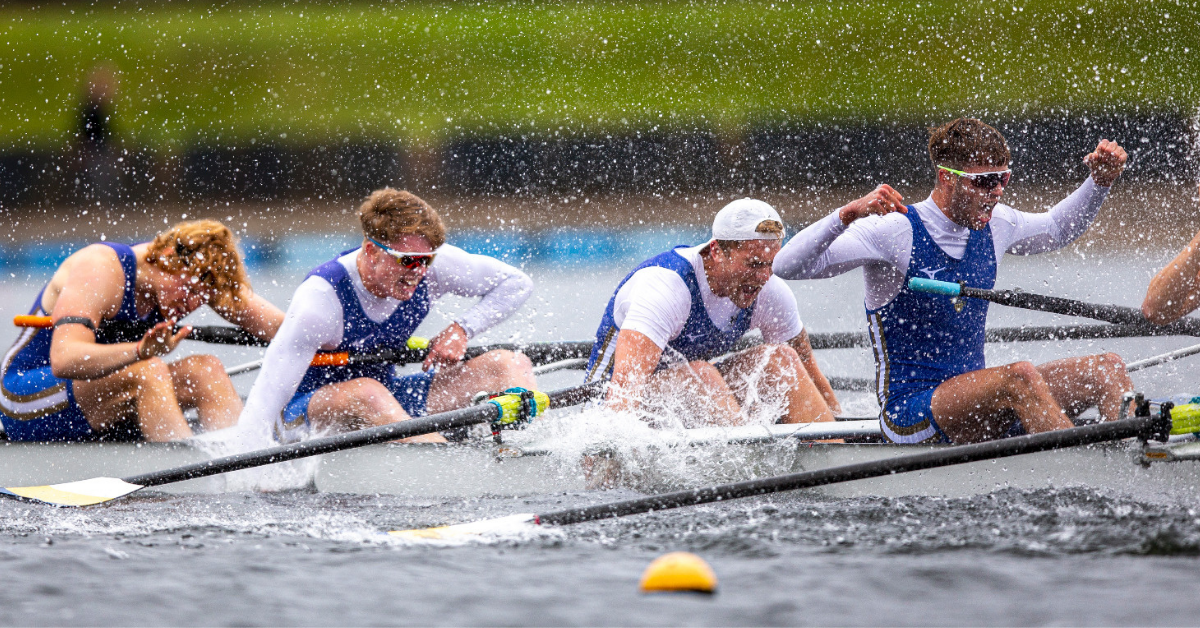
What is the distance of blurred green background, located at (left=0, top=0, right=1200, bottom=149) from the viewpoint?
20.7 meters

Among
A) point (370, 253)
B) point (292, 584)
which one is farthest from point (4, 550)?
point (370, 253)

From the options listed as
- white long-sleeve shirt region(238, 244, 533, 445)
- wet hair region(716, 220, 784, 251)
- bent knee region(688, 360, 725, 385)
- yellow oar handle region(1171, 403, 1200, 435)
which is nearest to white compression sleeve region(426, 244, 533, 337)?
white long-sleeve shirt region(238, 244, 533, 445)

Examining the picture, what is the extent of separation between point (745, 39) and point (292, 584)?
23.0 m

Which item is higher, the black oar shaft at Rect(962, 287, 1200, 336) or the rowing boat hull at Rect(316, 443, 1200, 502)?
the black oar shaft at Rect(962, 287, 1200, 336)

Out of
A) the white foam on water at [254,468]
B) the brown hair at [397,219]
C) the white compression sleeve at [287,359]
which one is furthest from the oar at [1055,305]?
the white foam on water at [254,468]

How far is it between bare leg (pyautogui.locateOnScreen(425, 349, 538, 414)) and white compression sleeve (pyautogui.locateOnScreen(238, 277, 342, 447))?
19.3 inches

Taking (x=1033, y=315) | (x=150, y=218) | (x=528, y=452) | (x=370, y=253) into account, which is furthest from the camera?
(x=150, y=218)

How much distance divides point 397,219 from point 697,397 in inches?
43.9

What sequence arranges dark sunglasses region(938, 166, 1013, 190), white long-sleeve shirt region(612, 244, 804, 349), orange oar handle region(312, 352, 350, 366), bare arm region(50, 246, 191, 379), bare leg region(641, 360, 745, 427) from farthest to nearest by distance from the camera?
orange oar handle region(312, 352, 350, 366)
bare arm region(50, 246, 191, 379)
bare leg region(641, 360, 745, 427)
white long-sleeve shirt region(612, 244, 804, 349)
dark sunglasses region(938, 166, 1013, 190)

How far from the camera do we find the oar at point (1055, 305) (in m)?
3.35

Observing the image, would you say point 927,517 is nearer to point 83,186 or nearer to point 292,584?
point 292,584

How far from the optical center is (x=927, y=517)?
3.06 meters

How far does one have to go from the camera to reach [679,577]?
253cm

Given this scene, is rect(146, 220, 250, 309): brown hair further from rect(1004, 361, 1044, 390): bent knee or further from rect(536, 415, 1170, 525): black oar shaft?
rect(1004, 361, 1044, 390): bent knee
